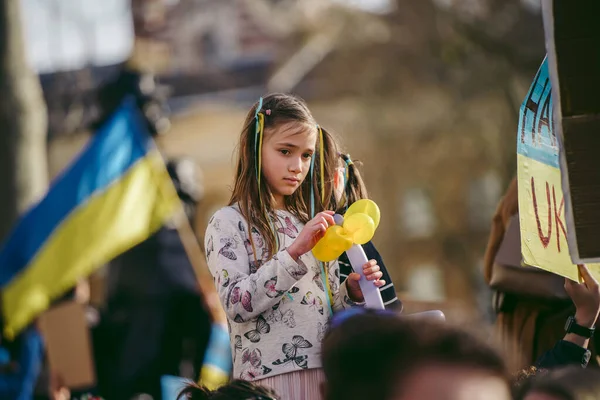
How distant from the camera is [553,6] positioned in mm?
2887

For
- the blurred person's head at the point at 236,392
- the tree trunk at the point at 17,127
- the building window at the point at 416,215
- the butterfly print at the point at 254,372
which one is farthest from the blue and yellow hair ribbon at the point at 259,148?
the building window at the point at 416,215

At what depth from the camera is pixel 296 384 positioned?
3.18 metres

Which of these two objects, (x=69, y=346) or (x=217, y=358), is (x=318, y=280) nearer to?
(x=217, y=358)

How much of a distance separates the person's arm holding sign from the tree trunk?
6.52 metres

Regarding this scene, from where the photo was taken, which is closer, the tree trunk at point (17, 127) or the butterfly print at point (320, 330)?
the butterfly print at point (320, 330)

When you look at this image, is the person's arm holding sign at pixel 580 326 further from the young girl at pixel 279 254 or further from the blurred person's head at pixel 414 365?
the blurred person's head at pixel 414 365

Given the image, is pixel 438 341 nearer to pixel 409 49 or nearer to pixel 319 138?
pixel 319 138

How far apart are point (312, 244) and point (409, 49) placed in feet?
75.4

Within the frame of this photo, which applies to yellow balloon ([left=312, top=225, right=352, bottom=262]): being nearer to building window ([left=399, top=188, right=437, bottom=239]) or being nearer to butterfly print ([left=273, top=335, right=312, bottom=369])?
butterfly print ([left=273, top=335, right=312, bottom=369])

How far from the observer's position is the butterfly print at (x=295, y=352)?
3.18 metres

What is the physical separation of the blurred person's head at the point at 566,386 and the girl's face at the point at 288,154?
1.16 metres

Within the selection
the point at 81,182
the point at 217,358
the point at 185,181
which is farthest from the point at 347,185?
the point at 185,181

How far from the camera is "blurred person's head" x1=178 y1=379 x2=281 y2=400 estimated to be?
2.62m

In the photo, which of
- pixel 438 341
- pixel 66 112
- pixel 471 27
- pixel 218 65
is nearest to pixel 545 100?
pixel 438 341
